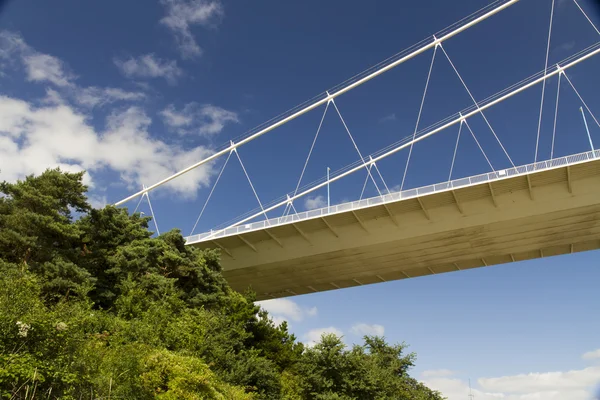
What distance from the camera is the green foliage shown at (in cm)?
1067

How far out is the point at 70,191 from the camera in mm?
24766

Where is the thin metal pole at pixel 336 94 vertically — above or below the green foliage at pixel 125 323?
above

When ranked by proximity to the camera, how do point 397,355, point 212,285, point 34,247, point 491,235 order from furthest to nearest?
point 397,355 → point 491,235 → point 212,285 → point 34,247

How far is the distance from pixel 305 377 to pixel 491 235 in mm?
17595

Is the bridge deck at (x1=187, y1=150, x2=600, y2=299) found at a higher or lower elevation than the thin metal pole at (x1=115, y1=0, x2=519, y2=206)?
lower

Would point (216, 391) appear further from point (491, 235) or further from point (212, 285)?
point (491, 235)

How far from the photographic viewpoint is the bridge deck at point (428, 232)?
2911 centimetres

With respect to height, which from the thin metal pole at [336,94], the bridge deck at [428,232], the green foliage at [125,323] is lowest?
the green foliage at [125,323]

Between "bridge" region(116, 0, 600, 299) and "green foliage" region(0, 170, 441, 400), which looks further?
"bridge" region(116, 0, 600, 299)

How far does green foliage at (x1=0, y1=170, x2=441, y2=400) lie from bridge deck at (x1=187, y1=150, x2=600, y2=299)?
7.48m

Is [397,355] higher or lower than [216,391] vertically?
higher

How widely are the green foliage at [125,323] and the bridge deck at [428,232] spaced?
748 centimetres

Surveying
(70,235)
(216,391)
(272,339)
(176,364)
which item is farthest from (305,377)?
(70,235)

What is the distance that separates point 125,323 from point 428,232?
70.8 ft
